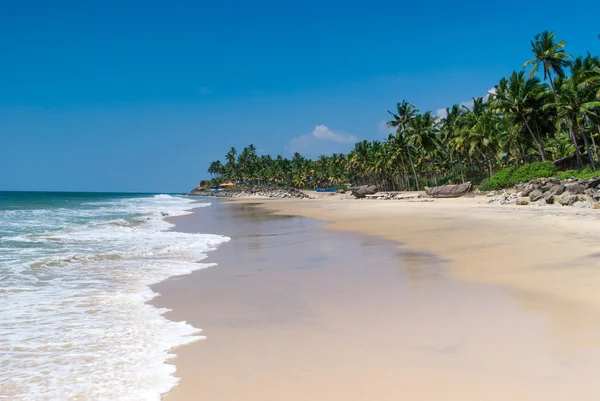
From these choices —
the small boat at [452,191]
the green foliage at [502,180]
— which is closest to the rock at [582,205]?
the green foliage at [502,180]

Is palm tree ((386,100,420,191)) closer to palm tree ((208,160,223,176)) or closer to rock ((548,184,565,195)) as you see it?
rock ((548,184,565,195))

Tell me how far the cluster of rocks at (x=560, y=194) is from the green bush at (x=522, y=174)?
7.26 meters

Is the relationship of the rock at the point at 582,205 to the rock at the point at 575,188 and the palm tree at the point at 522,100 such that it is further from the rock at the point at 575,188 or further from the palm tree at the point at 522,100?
the palm tree at the point at 522,100

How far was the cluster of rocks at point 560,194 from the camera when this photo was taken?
2023 cm

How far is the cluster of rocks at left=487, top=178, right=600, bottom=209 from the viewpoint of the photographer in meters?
20.2

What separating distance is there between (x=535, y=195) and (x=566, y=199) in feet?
11.7

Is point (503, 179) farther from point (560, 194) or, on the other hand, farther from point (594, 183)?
point (560, 194)

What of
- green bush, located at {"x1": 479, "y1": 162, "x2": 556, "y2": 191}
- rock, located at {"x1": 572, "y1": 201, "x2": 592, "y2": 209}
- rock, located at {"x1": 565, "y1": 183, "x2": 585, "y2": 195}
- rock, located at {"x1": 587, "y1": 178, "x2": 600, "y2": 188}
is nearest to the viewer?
rock, located at {"x1": 572, "y1": 201, "x2": 592, "y2": 209}

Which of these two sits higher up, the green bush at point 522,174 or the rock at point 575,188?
the green bush at point 522,174

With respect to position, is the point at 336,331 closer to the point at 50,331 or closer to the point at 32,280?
the point at 50,331

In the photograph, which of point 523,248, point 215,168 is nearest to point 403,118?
point 523,248

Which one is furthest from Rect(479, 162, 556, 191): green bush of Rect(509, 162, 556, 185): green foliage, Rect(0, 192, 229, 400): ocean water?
Rect(0, 192, 229, 400): ocean water

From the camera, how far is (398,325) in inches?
197

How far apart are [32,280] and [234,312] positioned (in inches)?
202
